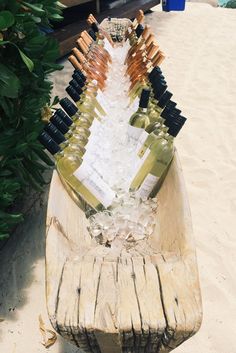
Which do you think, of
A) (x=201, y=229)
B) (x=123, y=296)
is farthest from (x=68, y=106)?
(x=201, y=229)

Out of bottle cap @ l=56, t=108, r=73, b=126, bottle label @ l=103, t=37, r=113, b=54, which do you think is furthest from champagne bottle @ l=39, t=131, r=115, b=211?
bottle label @ l=103, t=37, r=113, b=54

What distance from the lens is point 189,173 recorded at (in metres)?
3.31

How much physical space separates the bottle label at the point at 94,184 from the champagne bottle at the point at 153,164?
0.50 ft

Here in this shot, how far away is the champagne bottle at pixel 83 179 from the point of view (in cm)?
148

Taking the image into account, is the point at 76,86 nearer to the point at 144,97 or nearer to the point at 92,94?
the point at 92,94

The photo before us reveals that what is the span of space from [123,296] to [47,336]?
1120mm

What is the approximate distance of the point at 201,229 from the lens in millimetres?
2693

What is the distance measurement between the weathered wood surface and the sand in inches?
37.9

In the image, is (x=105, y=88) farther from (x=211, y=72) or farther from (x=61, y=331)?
(x=211, y=72)

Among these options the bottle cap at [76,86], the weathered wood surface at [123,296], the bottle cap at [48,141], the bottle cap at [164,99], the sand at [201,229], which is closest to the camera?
the weathered wood surface at [123,296]

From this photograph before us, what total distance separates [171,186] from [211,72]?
15.5ft

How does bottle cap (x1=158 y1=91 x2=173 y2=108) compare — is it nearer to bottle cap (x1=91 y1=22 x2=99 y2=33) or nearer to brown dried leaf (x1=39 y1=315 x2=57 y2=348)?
brown dried leaf (x1=39 y1=315 x2=57 y2=348)

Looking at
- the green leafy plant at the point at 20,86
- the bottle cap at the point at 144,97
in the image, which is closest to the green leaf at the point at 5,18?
the green leafy plant at the point at 20,86

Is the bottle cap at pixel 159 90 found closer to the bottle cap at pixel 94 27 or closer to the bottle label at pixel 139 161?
the bottle label at pixel 139 161
